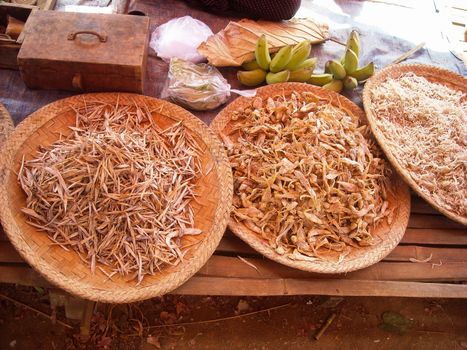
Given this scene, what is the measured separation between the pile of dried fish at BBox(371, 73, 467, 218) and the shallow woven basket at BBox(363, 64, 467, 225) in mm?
31

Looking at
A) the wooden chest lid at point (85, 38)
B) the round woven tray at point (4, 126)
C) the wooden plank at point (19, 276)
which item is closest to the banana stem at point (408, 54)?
the wooden chest lid at point (85, 38)

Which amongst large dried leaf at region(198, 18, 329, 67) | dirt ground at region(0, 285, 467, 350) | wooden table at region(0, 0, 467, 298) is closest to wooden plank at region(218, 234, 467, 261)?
wooden table at region(0, 0, 467, 298)

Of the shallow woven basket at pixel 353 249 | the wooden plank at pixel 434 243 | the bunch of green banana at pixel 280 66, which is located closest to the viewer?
the shallow woven basket at pixel 353 249

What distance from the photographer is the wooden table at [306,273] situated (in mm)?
1923

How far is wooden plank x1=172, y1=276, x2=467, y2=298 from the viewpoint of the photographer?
192 centimetres

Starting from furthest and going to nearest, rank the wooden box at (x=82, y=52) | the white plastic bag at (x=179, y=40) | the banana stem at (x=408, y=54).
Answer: the banana stem at (x=408, y=54) < the white plastic bag at (x=179, y=40) < the wooden box at (x=82, y=52)

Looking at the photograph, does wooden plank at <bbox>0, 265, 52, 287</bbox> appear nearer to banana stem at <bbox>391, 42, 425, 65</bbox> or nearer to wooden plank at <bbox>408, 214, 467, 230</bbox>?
wooden plank at <bbox>408, 214, 467, 230</bbox>

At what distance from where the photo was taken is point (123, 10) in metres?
2.81

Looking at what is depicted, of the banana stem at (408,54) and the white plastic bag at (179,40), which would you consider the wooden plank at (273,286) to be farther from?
the banana stem at (408,54)

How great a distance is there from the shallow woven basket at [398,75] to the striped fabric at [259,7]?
738mm

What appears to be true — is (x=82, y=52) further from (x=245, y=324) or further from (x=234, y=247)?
(x=245, y=324)

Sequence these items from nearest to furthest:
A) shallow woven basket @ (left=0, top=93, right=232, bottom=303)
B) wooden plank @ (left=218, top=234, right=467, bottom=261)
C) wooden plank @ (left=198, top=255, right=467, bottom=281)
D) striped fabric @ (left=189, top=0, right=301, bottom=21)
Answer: shallow woven basket @ (left=0, top=93, right=232, bottom=303)
wooden plank @ (left=198, top=255, right=467, bottom=281)
wooden plank @ (left=218, top=234, right=467, bottom=261)
striped fabric @ (left=189, top=0, right=301, bottom=21)

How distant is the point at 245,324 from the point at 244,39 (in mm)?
1701

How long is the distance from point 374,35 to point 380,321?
204 centimetres
